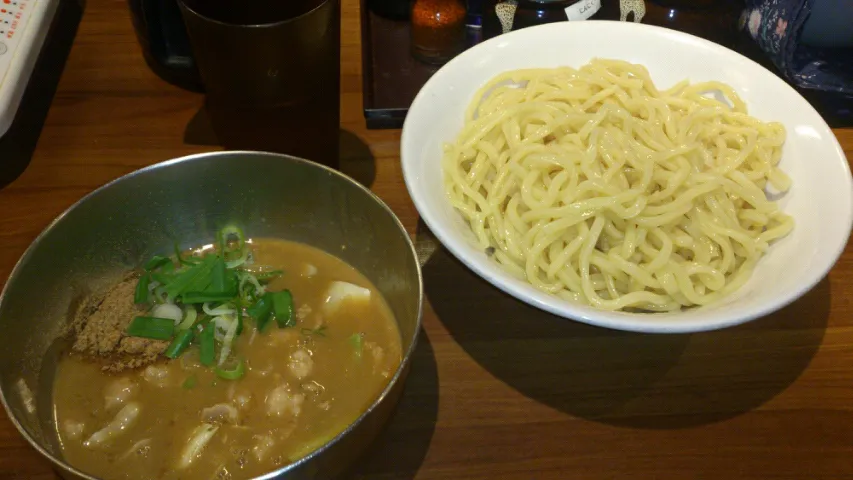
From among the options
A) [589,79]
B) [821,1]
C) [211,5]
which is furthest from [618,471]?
[821,1]

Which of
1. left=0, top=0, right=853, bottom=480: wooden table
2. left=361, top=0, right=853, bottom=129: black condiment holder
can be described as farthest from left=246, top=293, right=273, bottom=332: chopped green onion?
left=361, top=0, right=853, bottom=129: black condiment holder

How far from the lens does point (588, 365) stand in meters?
1.16

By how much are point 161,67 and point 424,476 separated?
1234mm

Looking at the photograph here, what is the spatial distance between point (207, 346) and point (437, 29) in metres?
1.05

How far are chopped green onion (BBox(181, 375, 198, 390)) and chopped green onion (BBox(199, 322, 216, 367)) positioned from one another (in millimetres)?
30

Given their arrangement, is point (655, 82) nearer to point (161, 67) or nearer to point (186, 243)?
point (186, 243)

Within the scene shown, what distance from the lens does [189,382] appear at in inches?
40.5

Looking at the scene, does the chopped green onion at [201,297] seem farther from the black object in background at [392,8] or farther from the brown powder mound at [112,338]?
the black object in background at [392,8]

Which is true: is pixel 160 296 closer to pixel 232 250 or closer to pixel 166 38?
pixel 232 250

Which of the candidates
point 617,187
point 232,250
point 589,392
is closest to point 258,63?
point 232,250

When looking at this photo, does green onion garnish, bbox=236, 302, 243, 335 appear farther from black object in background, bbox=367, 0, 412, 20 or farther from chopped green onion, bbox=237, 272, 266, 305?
black object in background, bbox=367, 0, 412, 20

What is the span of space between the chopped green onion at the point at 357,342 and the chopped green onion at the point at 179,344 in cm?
27

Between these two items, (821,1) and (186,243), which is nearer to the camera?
(186,243)

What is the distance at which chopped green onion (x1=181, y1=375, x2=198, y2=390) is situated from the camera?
1025mm
